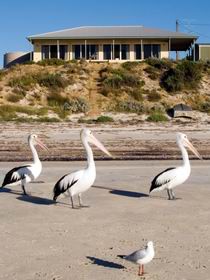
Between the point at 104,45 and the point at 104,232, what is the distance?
43333 millimetres

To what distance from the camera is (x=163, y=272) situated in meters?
5.85

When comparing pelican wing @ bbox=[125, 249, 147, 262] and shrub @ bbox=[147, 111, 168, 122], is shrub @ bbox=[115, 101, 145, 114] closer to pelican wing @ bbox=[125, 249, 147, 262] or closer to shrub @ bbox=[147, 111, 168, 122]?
shrub @ bbox=[147, 111, 168, 122]

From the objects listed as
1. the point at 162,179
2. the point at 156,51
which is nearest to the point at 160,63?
the point at 156,51

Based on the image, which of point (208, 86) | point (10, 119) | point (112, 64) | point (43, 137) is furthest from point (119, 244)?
point (112, 64)

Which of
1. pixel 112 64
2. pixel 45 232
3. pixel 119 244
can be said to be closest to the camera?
pixel 119 244

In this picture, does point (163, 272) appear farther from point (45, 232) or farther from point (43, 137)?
point (43, 137)

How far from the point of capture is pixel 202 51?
50625 mm

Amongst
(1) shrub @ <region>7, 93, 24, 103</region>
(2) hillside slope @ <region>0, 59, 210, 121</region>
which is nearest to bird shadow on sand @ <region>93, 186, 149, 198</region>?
(2) hillside slope @ <region>0, 59, 210, 121</region>

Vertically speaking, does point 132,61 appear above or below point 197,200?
above

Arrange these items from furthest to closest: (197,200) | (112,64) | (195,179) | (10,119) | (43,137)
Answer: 1. (112,64)
2. (10,119)
3. (43,137)
4. (195,179)
5. (197,200)

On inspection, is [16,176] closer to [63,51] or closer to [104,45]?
[104,45]

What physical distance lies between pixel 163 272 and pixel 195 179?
7.00m

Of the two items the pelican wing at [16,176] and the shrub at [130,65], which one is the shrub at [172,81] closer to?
the shrub at [130,65]

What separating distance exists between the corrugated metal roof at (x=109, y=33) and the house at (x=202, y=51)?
1.50 metres
